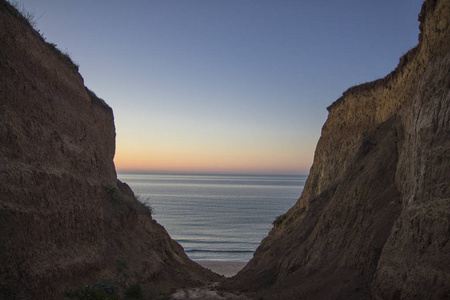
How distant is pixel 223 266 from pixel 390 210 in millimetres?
23567

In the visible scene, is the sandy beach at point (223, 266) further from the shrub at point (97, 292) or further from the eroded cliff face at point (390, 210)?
the shrub at point (97, 292)

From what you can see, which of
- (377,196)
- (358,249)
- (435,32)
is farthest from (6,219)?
(435,32)

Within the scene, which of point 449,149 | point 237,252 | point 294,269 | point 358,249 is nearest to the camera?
point 449,149

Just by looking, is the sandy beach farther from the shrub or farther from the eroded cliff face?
the shrub

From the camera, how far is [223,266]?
33.9 meters

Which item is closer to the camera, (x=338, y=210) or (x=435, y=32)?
(x=435, y=32)

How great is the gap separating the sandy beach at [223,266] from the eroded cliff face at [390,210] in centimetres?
1049

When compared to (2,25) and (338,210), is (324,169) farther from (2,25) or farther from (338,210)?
(2,25)

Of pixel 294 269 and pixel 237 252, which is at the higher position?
pixel 294 269

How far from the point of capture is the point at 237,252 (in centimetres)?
4078

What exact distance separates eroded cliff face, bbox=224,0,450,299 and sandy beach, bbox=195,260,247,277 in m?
10.5

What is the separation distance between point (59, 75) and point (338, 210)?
37.7 feet

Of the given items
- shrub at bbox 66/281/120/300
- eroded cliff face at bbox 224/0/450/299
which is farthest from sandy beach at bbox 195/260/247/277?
shrub at bbox 66/281/120/300

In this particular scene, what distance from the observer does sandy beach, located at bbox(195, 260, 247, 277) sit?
3186 centimetres
